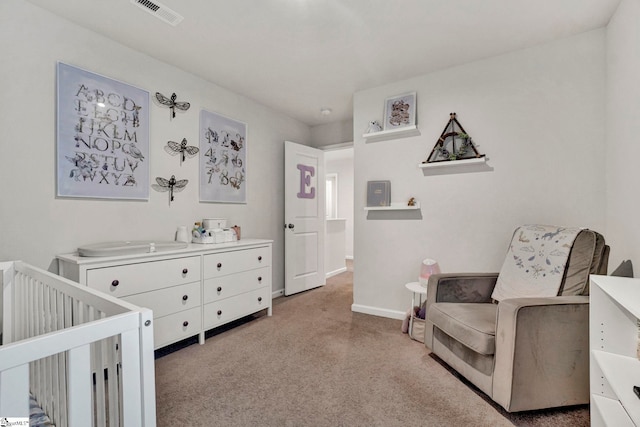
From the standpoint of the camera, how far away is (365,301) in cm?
311

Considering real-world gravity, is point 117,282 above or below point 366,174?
below

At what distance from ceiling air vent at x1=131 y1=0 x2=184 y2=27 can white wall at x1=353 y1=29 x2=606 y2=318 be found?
176 centimetres

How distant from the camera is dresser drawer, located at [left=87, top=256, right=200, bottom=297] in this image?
1.83 metres

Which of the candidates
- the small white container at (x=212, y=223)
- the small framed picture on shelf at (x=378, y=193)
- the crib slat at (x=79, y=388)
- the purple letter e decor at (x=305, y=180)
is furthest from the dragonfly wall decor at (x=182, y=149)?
the crib slat at (x=79, y=388)

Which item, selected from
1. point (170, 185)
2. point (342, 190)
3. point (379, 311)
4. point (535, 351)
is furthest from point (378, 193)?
point (342, 190)

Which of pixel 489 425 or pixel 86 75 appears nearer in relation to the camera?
pixel 489 425

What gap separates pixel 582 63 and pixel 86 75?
348cm

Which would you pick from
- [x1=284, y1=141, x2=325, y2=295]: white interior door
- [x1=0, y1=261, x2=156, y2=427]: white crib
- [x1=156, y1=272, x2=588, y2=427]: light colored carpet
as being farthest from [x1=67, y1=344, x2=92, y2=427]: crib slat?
[x1=284, y1=141, x2=325, y2=295]: white interior door

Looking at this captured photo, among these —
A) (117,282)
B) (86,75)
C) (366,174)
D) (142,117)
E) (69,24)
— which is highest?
(69,24)

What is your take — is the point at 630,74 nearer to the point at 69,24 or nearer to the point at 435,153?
the point at 435,153

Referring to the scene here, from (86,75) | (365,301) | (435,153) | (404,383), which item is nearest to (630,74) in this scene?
(435,153)

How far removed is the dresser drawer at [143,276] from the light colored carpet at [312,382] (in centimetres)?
54

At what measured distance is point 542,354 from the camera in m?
1.50

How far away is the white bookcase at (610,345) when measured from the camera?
1.15m
